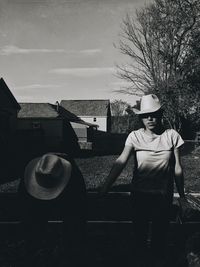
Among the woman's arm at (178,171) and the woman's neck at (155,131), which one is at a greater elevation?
the woman's neck at (155,131)

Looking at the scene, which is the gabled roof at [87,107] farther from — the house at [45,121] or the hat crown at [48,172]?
the hat crown at [48,172]

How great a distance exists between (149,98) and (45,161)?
1.37 m

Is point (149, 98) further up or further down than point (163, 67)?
further down

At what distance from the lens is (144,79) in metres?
27.7

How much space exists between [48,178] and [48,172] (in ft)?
0.26

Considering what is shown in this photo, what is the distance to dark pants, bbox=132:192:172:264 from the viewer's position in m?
3.65

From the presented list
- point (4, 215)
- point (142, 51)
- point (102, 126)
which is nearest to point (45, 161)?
point (4, 215)

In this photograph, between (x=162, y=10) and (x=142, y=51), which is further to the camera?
(x=142, y=51)

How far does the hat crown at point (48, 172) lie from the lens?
139 inches

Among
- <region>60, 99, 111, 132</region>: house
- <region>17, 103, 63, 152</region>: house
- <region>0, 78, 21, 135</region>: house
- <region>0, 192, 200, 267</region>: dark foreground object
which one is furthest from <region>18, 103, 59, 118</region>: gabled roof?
<region>0, 192, 200, 267</region>: dark foreground object

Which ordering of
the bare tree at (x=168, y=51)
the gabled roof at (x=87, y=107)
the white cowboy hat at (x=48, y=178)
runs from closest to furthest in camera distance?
the white cowboy hat at (x=48, y=178)
the bare tree at (x=168, y=51)
the gabled roof at (x=87, y=107)

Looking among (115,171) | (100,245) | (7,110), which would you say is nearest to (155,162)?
(115,171)

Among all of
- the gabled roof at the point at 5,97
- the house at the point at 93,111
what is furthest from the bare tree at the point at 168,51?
the house at the point at 93,111

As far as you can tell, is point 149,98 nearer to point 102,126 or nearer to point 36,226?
point 36,226
